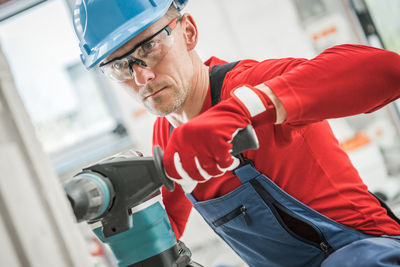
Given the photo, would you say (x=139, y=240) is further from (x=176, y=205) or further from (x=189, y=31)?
(x=189, y=31)

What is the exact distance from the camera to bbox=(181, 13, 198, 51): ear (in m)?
1.32

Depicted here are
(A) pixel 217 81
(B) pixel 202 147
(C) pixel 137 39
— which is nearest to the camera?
(B) pixel 202 147

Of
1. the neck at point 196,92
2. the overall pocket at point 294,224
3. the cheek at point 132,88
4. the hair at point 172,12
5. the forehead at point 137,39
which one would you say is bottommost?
the overall pocket at point 294,224

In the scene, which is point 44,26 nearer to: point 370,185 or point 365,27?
point 365,27

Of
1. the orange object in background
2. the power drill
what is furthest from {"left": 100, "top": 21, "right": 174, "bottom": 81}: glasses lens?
the orange object in background

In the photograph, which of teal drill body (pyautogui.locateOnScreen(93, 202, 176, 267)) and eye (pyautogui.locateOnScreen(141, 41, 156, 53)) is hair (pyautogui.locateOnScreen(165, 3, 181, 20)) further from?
teal drill body (pyautogui.locateOnScreen(93, 202, 176, 267))

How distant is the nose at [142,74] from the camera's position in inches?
45.1

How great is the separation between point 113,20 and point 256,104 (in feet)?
1.93

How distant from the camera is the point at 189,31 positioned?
1342mm

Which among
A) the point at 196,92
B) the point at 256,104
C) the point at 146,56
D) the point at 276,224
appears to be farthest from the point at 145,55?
the point at 276,224

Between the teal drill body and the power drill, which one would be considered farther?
the teal drill body

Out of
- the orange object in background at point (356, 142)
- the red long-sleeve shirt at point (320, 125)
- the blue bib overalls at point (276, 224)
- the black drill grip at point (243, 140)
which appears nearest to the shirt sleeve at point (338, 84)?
the red long-sleeve shirt at point (320, 125)

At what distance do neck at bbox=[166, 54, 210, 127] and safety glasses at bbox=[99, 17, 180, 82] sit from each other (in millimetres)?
161

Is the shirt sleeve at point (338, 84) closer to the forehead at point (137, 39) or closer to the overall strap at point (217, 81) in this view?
the overall strap at point (217, 81)
